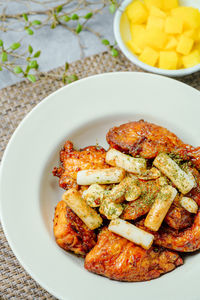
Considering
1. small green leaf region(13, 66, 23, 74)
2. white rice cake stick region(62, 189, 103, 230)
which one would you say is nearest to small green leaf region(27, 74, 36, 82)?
small green leaf region(13, 66, 23, 74)

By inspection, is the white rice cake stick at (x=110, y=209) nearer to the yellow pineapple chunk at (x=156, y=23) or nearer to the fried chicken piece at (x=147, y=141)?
the fried chicken piece at (x=147, y=141)

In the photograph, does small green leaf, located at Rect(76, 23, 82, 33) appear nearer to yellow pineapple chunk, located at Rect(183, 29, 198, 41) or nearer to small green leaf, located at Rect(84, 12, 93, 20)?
small green leaf, located at Rect(84, 12, 93, 20)

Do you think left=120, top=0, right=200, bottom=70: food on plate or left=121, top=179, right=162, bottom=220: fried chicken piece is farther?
left=120, top=0, right=200, bottom=70: food on plate

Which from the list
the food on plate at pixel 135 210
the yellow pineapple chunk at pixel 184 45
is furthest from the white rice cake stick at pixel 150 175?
the yellow pineapple chunk at pixel 184 45

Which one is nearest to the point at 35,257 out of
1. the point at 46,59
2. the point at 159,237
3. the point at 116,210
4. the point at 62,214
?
the point at 62,214

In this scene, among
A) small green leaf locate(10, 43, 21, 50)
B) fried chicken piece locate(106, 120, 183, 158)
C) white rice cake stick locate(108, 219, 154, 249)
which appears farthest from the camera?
small green leaf locate(10, 43, 21, 50)

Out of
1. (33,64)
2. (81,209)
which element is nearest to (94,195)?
(81,209)

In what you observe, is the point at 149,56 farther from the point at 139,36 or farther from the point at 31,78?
the point at 31,78
